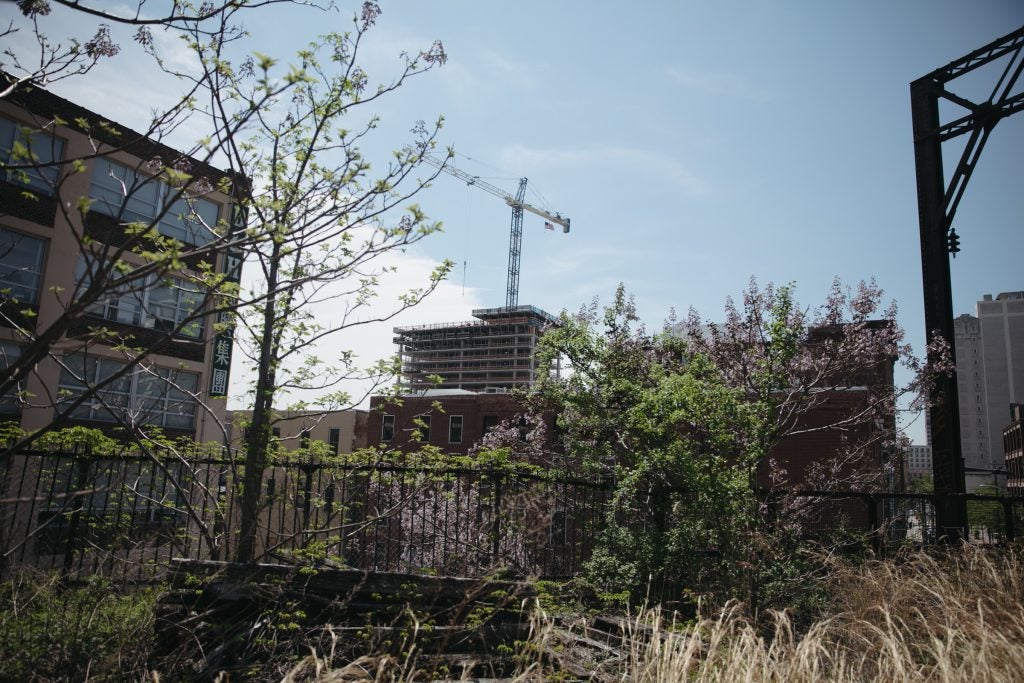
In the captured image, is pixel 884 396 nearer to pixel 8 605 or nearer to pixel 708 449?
pixel 708 449

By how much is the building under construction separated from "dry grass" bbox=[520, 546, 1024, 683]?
144 meters

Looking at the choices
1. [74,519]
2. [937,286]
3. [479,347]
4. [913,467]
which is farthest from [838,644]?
[479,347]

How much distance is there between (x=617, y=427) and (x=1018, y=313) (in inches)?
5010

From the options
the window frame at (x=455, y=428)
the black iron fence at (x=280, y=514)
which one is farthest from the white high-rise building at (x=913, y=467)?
the window frame at (x=455, y=428)

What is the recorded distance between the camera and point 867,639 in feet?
15.3

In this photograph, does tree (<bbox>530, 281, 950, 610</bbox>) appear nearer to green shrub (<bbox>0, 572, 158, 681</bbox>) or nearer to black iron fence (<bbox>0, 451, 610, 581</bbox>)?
black iron fence (<bbox>0, 451, 610, 581</bbox>)

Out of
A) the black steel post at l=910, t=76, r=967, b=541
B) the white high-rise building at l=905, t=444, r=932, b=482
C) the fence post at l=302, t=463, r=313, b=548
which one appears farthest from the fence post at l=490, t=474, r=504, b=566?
the white high-rise building at l=905, t=444, r=932, b=482

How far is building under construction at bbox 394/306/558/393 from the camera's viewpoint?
510 feet

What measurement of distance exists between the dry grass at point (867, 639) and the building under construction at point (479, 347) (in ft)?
472

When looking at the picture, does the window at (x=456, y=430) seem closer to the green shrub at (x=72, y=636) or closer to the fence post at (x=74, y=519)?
the fence post at (x=74, y=519)

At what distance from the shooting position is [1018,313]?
106188 millimetres

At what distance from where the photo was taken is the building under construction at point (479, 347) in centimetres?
15538

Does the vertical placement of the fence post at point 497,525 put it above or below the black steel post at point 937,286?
below

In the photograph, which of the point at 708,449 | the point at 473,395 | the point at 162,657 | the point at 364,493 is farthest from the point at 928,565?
the point at 473,395
